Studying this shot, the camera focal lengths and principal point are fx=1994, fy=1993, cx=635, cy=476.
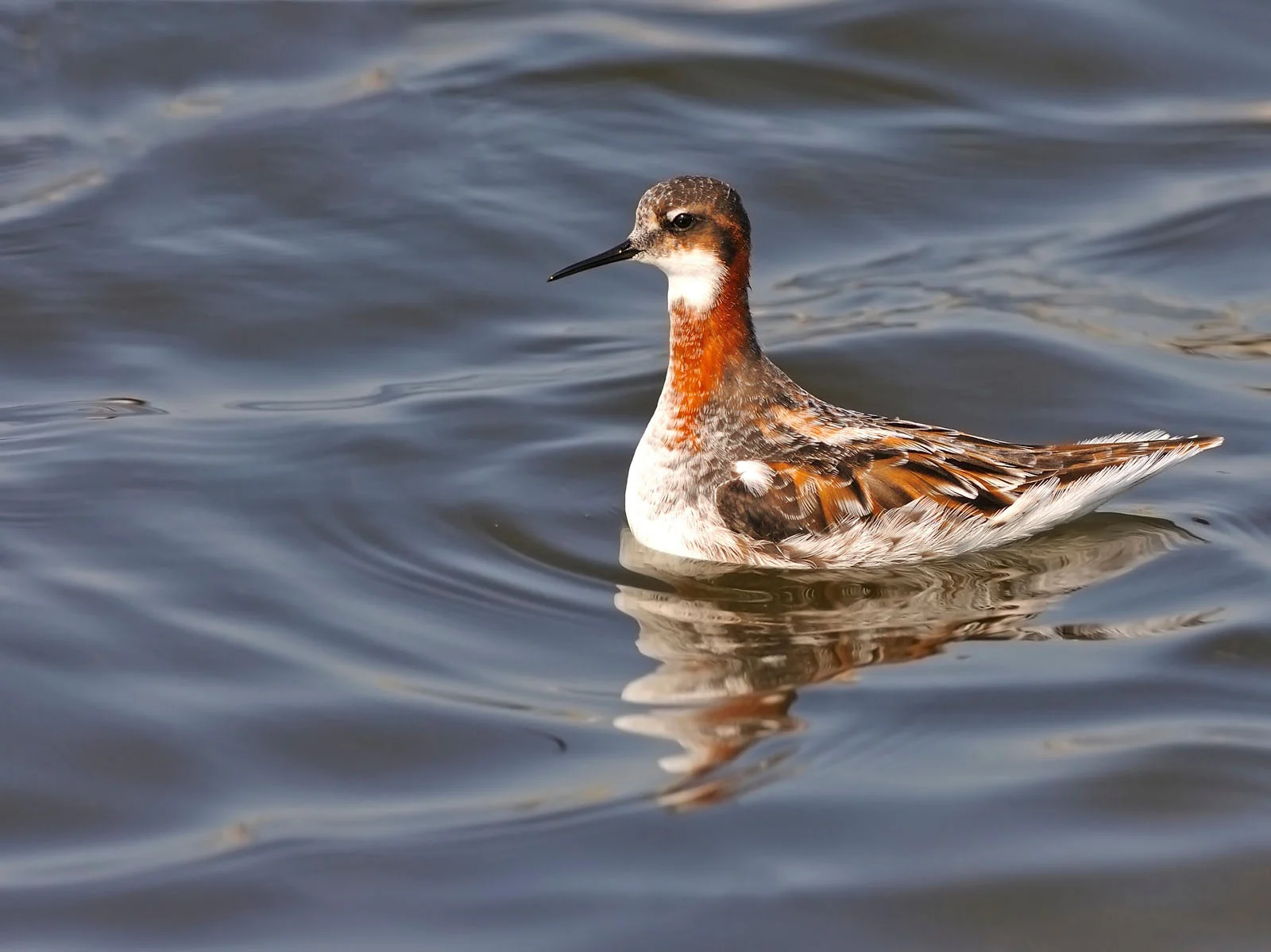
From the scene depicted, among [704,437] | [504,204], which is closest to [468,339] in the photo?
[504,204]

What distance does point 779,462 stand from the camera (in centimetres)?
873

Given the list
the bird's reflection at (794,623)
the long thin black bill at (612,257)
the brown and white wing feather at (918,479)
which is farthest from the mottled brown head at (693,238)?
the bird's reflection at (794,623)

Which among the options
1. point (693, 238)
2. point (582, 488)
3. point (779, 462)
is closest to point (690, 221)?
point (693, 238)

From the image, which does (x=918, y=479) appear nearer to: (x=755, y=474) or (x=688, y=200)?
(x=755, y=474)

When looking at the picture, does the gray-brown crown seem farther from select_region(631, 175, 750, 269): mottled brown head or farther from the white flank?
the white flank

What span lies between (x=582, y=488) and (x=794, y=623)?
5.37 feet

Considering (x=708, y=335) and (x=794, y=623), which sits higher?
(x=708, y=335)

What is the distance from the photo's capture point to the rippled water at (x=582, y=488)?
616 centimetres

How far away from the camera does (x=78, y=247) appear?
11.6 m

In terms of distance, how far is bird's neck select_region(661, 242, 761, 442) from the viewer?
354 inches

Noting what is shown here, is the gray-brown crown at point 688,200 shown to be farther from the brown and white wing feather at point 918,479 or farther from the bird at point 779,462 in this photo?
the brown and white wing feather at point 918,479

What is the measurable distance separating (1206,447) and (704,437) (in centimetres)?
225

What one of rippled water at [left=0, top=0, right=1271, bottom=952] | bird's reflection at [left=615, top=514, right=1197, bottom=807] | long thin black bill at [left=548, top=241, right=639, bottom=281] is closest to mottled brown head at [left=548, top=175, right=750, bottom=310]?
long thin black bill at [left=548, top=241, right=639, bottom=281]

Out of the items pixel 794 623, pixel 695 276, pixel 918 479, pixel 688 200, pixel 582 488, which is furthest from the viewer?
pixel 582 488
